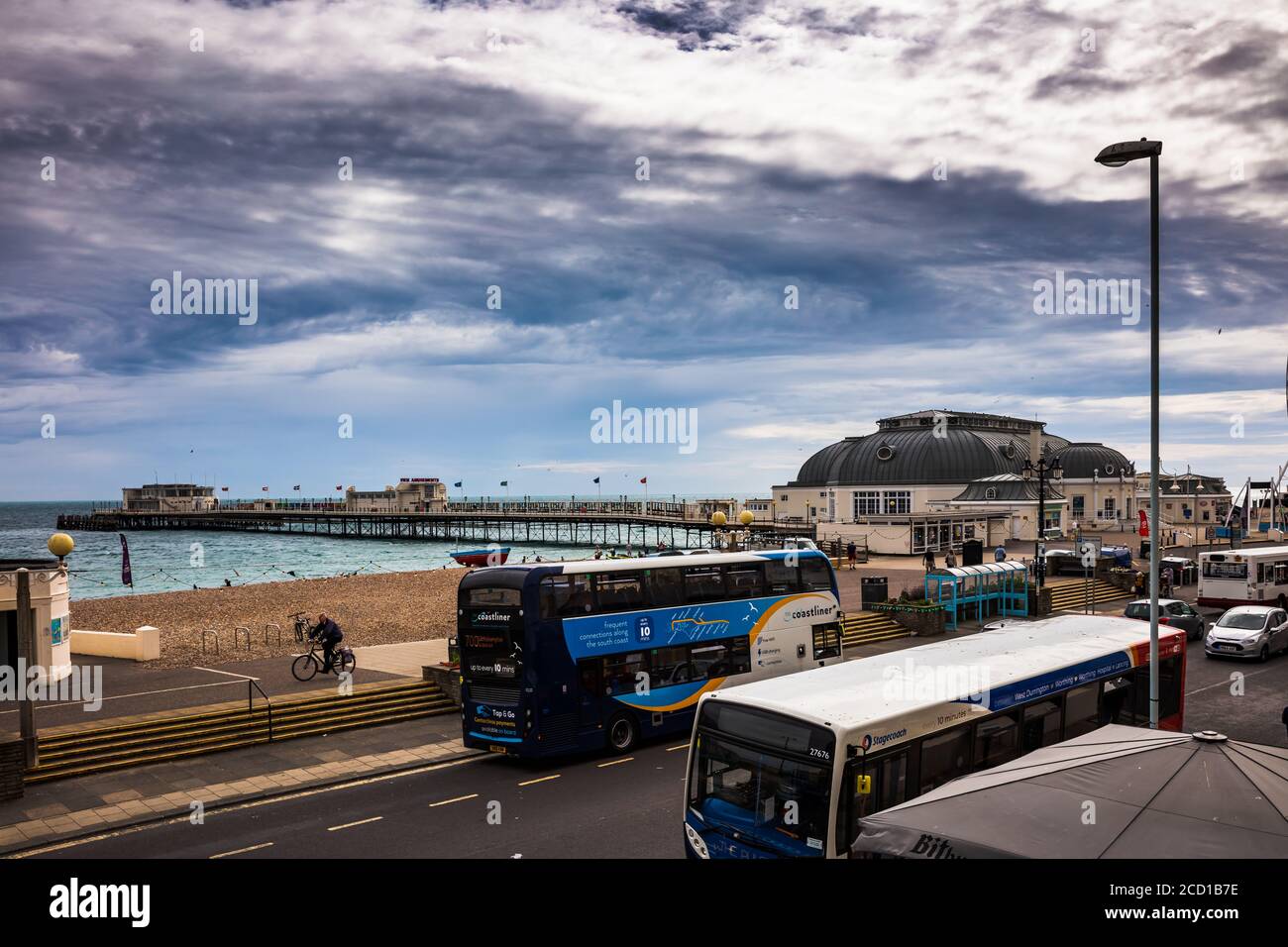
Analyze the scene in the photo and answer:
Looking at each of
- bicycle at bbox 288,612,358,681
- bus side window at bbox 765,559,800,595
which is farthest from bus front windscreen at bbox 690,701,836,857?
bicycle at bbox 288,612,358,681

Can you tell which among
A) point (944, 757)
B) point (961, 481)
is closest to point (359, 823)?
point (944, 757)

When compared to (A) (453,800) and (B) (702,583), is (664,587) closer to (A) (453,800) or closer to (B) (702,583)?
(B) (702,583)

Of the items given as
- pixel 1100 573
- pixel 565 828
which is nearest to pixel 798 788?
pixel 565 828

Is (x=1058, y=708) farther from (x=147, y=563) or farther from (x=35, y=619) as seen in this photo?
(x=147, y=563)

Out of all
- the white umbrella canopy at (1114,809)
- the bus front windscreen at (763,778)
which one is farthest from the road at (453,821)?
the white umbrella canopy at (1114,809)

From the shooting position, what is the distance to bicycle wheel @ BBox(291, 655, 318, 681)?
Result: 80.4 ft

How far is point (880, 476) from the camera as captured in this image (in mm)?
81188

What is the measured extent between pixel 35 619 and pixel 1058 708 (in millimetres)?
24706

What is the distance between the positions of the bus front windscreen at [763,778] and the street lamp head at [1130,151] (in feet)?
31.9

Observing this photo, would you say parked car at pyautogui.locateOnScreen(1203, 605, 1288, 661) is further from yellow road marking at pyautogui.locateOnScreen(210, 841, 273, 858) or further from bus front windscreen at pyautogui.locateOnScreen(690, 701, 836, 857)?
yellow road marking at pyautogui.locateOnScreen(210, 841, 273, 858)

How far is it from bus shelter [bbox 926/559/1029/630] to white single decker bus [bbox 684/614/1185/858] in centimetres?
2257

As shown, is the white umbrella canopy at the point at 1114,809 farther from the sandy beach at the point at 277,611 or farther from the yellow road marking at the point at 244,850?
the sandy beach at the point at 277,611

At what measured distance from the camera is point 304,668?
24859 millimetres

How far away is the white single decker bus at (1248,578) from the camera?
3644 centimetres
